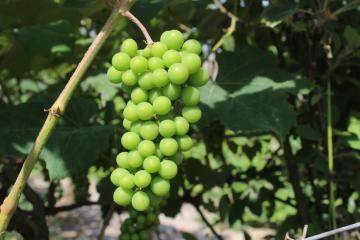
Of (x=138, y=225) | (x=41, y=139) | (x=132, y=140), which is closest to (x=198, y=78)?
(x=132, y=140)

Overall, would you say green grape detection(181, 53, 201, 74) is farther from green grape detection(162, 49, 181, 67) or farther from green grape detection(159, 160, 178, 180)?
green grape detection(159, 160, 178, 180)

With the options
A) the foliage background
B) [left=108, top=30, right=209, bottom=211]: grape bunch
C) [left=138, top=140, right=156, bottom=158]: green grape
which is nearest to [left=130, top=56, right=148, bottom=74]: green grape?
[left=108, top=30, right=209, bottom=211]: grape bunch

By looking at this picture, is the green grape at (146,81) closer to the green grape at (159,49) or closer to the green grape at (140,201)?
the green grape at (159,49)

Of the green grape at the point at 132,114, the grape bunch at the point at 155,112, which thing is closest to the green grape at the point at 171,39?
the grape bunch at the point at 155,112

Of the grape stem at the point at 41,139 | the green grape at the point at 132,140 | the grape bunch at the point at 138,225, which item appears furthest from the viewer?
the grape bunch at the point at 138,225

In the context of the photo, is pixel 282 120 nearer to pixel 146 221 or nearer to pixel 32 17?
pixel 146 221
